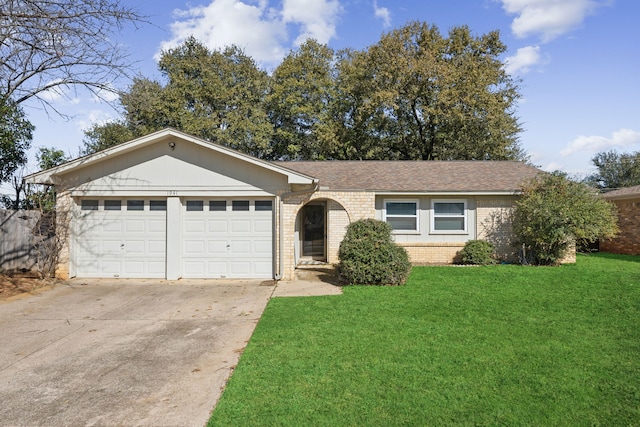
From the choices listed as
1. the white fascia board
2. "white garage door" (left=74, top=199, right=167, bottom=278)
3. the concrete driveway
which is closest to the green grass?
the concrete driveway

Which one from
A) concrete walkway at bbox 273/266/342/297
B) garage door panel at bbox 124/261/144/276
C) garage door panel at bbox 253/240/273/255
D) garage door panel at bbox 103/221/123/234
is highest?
garage door panel at bbox 103/221/123/234

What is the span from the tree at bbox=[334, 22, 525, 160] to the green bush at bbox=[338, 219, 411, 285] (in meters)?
16.1

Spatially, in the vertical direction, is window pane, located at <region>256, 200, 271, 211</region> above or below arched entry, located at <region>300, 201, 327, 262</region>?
above

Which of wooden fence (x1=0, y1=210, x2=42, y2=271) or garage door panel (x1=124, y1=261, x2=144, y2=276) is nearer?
garage door panel (x1=124, y1=261, x2=144, y2=276)

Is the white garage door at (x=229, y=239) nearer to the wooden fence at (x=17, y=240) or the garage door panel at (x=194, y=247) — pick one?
the garage door panel at (x=194, y=247)

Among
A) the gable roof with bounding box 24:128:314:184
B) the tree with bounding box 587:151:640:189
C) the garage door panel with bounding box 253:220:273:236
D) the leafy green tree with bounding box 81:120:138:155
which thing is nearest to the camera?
the gable roof with bounding box 24:128:314:184

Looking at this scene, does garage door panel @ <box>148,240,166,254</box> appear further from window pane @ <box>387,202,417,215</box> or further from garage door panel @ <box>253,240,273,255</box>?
window pane @ <box>387,202,417,215</box>

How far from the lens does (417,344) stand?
565cm

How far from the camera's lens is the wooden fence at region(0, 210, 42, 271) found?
38.8 ft

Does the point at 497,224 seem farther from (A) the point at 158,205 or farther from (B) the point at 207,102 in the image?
(B) the point at 207,102

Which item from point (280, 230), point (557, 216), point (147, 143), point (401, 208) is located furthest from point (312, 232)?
point (557, 216)

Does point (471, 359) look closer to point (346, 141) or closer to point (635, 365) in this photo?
point (635, 365)

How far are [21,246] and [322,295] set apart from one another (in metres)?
10.2

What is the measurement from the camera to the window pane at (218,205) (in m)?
11.3
